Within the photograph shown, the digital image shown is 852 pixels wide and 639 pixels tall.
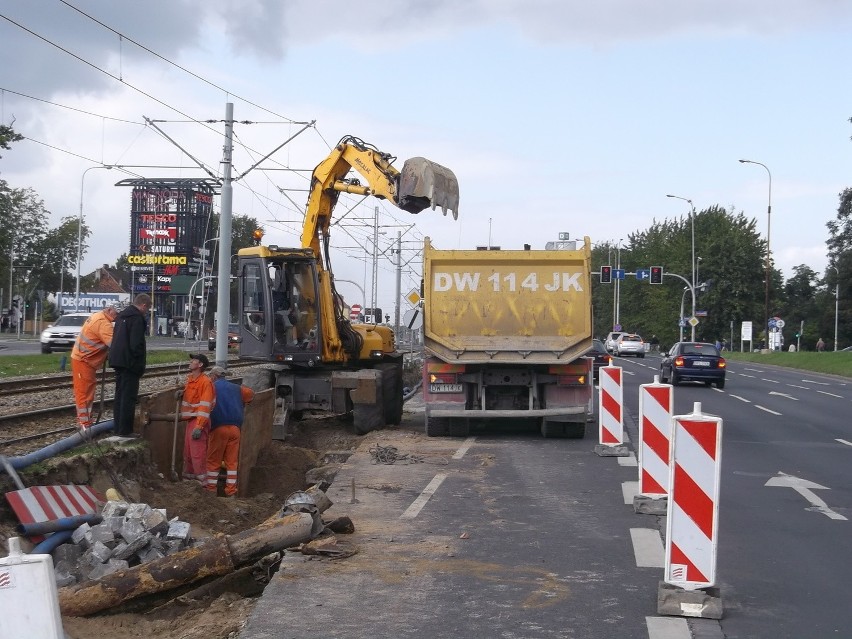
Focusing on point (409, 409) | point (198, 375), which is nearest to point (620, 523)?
point (198, 375)

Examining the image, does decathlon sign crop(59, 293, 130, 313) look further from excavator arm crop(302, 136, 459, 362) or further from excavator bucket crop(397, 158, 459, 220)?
excavator bucket crop(397, 158, 459, 220)

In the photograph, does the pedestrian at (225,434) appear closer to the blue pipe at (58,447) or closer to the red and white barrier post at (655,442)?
the blue pipe at (58,447)

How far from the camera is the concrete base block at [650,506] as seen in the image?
9.38 metres

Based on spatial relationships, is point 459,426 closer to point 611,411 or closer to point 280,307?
point 611,411

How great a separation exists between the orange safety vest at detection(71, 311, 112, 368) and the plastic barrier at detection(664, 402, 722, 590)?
26.1 feet

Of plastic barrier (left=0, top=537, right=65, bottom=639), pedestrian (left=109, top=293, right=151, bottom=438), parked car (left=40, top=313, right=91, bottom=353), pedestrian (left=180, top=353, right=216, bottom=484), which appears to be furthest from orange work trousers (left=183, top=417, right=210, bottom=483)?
parked car (left=40, top=313, right=91, bottom=353)

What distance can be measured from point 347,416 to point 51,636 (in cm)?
1486

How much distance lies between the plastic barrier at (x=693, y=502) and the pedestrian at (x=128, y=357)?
23.4ft

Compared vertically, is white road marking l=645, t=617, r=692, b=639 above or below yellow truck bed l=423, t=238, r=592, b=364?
below

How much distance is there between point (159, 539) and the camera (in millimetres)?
8023

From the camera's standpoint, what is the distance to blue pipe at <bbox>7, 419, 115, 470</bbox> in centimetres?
→ 946

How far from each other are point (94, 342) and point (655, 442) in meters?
6.61

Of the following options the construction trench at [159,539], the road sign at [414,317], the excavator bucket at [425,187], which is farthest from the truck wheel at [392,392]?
the construction trench at [159,539]

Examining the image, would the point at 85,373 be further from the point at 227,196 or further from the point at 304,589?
the point at 227,196
